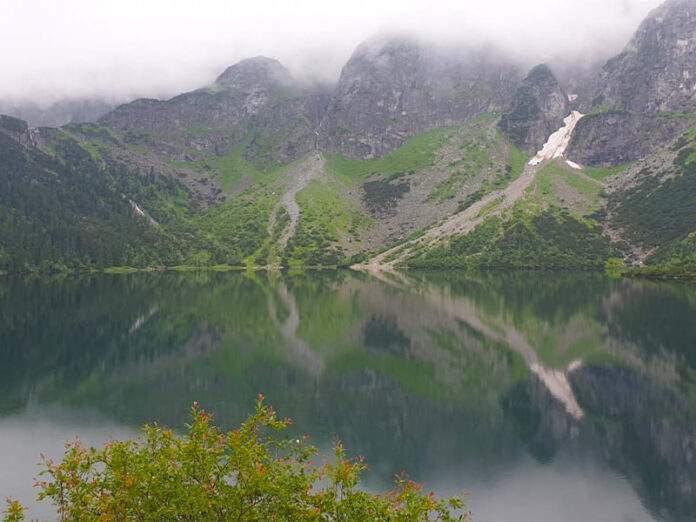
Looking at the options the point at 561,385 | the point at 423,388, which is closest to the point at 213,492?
the point at 423,388

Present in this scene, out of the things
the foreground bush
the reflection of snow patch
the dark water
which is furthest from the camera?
the reflection of snow patch

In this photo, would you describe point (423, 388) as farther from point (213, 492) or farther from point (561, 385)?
point (213, 492)

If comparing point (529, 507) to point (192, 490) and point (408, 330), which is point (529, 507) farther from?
point (408, 330)

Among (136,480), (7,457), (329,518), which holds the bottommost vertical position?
(7,457)

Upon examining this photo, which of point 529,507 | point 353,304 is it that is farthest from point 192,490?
point 353,304

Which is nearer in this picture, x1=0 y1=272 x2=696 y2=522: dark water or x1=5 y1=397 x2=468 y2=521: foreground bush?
x1=5 y1=397 x2=468 y2=521: foreground bush

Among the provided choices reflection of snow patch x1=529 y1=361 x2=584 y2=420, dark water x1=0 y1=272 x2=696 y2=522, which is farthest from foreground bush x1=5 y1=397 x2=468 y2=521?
reflection of snow patch x1=529 y1=361 x2=584 y2=420

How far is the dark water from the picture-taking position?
44.2 meters

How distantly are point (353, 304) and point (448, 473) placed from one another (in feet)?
343

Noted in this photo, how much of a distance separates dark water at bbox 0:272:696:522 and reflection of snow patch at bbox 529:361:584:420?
0.38 metres

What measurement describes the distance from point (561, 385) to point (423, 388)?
54.4 feet

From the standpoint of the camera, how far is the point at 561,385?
236 feet

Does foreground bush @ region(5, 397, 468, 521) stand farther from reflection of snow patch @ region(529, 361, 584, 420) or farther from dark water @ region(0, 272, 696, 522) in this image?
reflection of snow patch @ region(529, 361, 584, 420)

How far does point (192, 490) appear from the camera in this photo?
2216 cm
